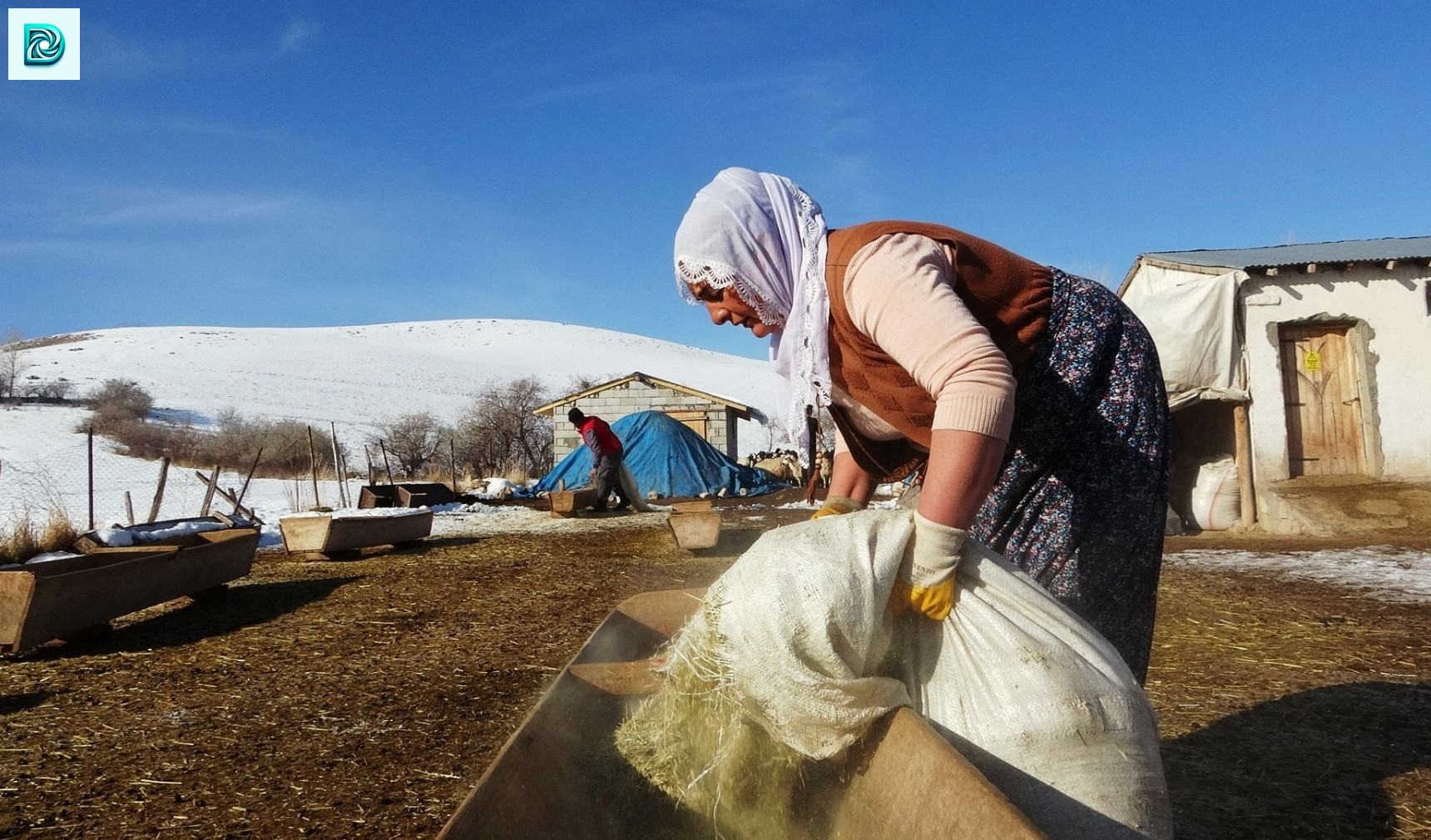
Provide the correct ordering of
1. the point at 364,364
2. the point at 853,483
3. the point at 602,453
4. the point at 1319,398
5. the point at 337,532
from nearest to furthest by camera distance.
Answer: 1. the point at 853,483
2. the point at 337,532
3. the point at 1319,398
4. the point at 602,453
5. the point at 364,364

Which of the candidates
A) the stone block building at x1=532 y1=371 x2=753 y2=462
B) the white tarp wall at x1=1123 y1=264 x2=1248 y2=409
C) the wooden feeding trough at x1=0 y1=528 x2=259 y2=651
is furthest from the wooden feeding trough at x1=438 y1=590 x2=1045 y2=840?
the stone block building at x1=532 y1=371 x2=753 y2=462

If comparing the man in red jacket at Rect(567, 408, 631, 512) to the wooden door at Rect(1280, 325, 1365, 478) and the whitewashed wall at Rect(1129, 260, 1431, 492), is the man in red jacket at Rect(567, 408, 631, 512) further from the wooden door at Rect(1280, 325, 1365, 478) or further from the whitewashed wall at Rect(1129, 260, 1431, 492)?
the wooden door at Rect(1280, 325, 1365, 478)

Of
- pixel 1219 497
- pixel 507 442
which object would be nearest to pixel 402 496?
pixel 507 442

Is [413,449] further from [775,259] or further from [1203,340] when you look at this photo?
[775,259]

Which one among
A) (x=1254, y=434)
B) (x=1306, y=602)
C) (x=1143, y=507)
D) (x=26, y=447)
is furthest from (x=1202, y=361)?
(x=26, y=447)

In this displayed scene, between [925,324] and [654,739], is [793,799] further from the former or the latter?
[925,324]

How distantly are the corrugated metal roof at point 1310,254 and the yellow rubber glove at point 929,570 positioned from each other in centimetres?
1024

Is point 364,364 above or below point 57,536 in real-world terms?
above

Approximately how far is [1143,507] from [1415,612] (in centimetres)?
502

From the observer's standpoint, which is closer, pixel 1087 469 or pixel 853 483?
pixel 1087 469

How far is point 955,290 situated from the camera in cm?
167

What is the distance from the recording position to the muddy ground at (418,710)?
2805 millimetres

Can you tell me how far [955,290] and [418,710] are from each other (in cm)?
335

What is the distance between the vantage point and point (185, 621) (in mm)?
6344
